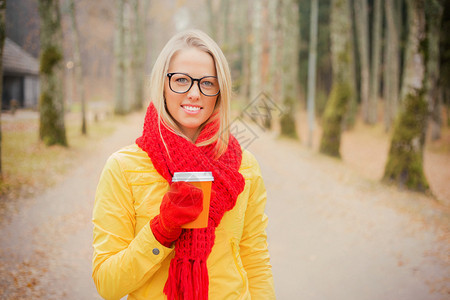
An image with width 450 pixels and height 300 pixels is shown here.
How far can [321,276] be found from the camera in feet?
14.5

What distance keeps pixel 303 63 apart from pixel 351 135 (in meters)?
8.09

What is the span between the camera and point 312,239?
18.1 feet

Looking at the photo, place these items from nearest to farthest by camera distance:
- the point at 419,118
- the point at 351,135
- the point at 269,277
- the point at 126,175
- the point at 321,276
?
the point at 126,175
the point at 269,277
the point at 321,276
the point at 419,118
the point at 351,135

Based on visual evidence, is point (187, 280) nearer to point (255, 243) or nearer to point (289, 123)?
point (255, 243)

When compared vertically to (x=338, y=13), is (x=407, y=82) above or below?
below

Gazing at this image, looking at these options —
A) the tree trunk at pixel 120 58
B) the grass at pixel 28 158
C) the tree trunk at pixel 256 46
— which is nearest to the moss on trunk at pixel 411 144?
the grass at pixel 28 158

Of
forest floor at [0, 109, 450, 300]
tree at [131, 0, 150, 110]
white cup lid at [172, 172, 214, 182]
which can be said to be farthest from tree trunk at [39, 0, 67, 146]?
tree at [131, 0, 150, 110]

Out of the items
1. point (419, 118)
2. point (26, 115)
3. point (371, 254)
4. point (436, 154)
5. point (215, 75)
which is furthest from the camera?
point (436, 154)

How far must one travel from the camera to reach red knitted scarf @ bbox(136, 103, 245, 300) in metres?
1.51

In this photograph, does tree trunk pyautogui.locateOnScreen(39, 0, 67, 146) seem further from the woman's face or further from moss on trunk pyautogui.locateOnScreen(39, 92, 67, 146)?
the woman's face


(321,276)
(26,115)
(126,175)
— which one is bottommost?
(321,276)

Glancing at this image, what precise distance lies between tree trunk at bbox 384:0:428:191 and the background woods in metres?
0.02

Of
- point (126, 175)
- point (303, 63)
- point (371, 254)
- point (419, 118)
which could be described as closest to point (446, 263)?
point (371, 254)

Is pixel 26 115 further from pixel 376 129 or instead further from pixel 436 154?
pixel 376 129
